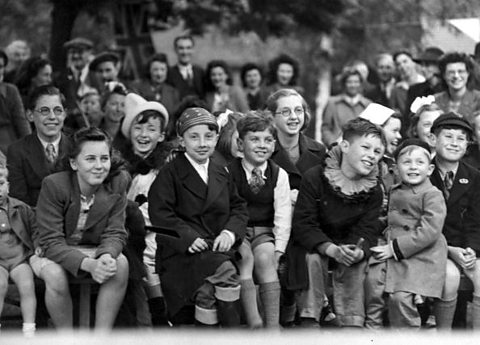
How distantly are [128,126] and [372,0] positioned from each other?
1091cm

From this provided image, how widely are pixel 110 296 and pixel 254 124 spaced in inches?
57.6

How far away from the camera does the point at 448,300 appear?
273 inches

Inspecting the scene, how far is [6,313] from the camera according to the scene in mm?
7617

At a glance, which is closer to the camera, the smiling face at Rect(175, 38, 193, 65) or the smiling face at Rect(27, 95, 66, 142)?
the smiling face at Rect(27, 95, 66, 142)

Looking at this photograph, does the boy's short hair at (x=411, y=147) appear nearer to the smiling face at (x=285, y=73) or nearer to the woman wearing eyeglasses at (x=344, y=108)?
the woman wearing eyeglasses at (x=344, y=108)

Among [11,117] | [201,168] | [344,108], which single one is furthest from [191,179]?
[344,108]

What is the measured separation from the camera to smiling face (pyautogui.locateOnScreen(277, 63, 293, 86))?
11328mm

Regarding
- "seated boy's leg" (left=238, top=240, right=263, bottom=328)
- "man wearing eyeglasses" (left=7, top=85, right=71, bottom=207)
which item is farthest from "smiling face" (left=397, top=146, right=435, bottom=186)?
"man wearing eyeglasses" (left=7, top=85, right=71, bottom=207)

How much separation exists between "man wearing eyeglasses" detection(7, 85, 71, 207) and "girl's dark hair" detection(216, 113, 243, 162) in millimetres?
1021

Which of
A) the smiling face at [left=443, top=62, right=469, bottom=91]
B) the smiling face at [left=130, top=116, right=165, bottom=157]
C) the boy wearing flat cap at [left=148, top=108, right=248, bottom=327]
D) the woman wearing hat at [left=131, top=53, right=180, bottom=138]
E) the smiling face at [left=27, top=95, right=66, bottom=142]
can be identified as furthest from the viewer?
the woman wearing hat at [left=131, top=53, right=180, bottom=138]

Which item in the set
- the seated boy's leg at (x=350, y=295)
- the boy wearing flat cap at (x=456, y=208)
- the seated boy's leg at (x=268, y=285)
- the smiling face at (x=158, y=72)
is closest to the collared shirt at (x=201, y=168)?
the seated boy's leg at (x=268, y=285)

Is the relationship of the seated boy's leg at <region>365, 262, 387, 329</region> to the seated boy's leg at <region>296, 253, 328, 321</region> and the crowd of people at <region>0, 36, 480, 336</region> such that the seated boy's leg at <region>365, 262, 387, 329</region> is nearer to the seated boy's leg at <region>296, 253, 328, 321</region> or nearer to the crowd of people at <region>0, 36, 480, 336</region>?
the crowd of people at <region>0, 36, 480, 336</region>

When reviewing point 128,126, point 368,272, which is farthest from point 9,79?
point 368,272

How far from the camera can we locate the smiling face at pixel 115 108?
9234mm
